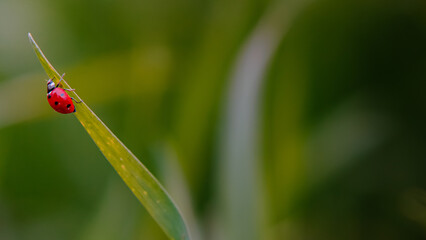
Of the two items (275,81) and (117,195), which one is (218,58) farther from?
(117,195)

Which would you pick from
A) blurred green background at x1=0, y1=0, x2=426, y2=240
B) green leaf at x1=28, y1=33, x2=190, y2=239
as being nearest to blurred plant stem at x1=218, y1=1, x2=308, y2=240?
blurred green background at x1=0, y1=0, x2=426, y2=240

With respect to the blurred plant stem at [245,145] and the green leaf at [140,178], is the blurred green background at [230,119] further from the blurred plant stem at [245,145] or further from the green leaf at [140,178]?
the green leaf at [140,178]

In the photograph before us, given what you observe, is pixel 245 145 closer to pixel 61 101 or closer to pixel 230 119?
pixel 230 119

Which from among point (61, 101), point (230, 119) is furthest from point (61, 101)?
point (230, 119)

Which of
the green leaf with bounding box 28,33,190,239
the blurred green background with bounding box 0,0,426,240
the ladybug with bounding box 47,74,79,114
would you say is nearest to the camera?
the green leaf with bounding box 28,33,190,239

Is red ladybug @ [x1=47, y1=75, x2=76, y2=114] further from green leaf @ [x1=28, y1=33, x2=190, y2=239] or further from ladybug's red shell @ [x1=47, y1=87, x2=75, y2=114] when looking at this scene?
green leaf @ [x1=28, y1=33, x2=190, y2=239]

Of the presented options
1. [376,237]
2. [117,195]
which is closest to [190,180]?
[117,195]
